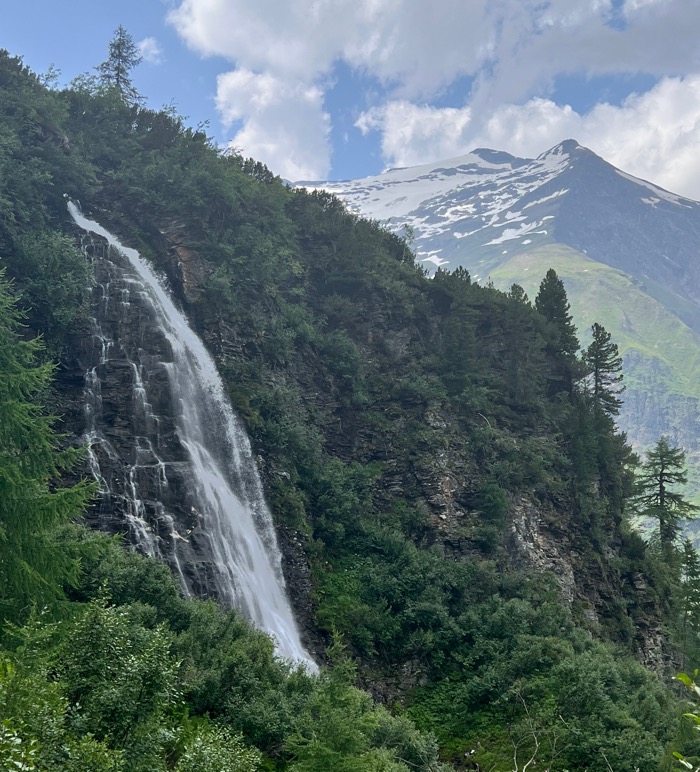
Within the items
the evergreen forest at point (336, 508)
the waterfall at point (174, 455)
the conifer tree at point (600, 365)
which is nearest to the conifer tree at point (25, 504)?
the evergreen forest at point (336, 508)

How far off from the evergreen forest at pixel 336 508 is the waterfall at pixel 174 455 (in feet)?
3.34

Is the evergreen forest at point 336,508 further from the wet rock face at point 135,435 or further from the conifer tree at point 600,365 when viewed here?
the wet rock face at point 135,435

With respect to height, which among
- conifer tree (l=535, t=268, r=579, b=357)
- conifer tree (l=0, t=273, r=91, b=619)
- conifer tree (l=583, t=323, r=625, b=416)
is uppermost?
conifer tree (l=535, t=268, r=579, b=357)

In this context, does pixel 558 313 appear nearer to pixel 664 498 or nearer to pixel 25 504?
pixel 664 498

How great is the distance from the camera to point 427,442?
118 feet

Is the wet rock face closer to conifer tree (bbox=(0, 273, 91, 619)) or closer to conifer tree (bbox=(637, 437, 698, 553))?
conifer tree (bbox=(0, 273, 91, 619))

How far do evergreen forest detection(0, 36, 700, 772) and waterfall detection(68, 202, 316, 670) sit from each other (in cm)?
102

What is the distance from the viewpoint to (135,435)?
28500 mm

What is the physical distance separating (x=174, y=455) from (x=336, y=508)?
8512mm

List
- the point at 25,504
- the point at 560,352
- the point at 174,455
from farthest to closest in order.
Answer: the point at 560,352, the point at 174,455, the point at 25,504

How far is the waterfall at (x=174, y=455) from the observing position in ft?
85.7

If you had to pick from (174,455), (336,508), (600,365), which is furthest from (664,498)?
(174,455)

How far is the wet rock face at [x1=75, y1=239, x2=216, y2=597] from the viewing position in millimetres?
25703

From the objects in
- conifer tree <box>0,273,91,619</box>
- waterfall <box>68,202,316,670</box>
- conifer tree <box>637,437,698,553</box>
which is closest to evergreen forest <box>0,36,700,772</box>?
conifer tree <box>0,273,91,619</box>
